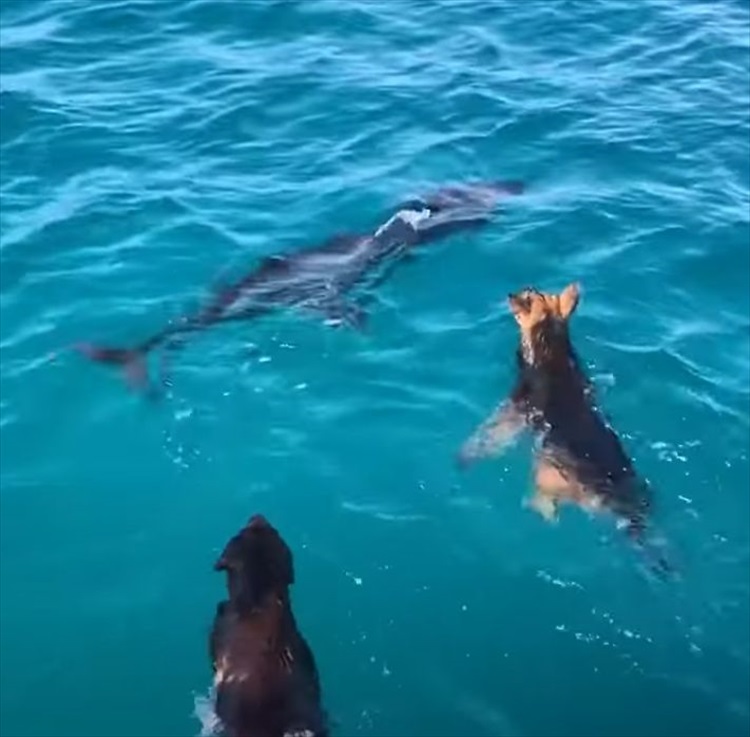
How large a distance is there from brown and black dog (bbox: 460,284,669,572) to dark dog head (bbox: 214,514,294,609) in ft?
9.40

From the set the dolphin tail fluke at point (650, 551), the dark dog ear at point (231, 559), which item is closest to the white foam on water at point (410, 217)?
the dolphin tail fluke at point (650, 551)

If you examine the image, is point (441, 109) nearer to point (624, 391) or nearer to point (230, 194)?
point (230, 194)

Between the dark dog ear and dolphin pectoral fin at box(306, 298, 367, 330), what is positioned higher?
the dark dog ear

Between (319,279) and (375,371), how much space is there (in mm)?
1237

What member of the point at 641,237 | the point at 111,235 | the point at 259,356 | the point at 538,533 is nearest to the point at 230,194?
the point at 111,235

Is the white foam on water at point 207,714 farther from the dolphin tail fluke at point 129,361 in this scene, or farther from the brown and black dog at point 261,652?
the dolphin tail fluke at point 129,361

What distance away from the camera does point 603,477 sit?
10953mm

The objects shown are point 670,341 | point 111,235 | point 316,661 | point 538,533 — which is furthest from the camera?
point 111,235

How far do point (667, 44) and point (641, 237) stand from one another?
5787 millimetres

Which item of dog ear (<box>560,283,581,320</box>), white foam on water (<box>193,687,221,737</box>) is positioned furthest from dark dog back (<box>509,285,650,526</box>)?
white foam on water (<box>193,687,221,737</box>)

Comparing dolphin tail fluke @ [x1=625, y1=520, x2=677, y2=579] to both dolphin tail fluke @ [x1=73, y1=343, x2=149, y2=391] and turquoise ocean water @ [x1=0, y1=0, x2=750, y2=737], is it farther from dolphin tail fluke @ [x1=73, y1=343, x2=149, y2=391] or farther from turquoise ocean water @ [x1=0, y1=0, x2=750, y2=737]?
dolphin tail fluke @ [x1=73, y1=343, x2=149, y2=391]

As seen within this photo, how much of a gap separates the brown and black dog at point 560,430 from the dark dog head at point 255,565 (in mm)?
2865

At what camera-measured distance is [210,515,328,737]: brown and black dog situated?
8414 mm

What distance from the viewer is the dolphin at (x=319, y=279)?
520 inches
